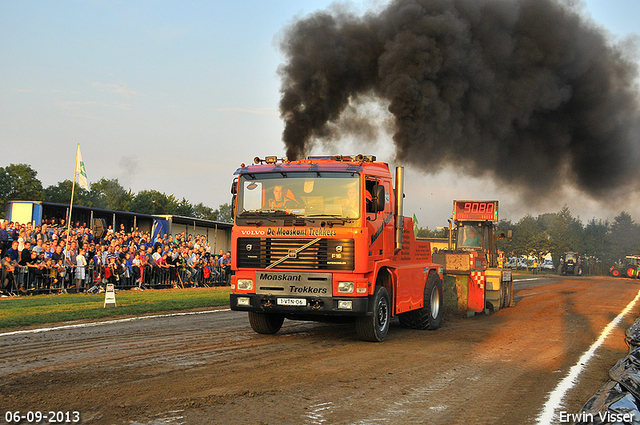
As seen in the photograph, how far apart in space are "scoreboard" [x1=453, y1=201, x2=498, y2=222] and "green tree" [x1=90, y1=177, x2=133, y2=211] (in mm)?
70459

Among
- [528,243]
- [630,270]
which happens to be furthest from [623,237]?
[630,270]

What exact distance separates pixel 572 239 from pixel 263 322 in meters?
78.7

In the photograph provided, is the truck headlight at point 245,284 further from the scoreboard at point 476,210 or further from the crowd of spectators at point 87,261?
the scoreboard at point 476,210

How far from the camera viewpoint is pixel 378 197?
9.20m

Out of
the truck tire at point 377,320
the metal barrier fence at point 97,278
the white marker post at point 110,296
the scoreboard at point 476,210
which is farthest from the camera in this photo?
the scoreboard at point 476,210

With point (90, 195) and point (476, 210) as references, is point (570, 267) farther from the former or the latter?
point (90, 195)

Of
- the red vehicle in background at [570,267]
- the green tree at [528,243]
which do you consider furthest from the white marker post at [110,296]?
the green tree at [528,243]

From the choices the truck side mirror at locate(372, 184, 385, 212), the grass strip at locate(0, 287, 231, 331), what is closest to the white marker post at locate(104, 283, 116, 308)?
the grass strip at locate(0, 287, 231, 331)

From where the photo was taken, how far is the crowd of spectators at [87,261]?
663 inches

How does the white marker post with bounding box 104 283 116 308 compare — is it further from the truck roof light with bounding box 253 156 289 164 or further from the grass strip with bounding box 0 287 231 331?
the truck roof light with bounding box 253 156 289 164

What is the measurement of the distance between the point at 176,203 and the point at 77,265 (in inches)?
2975

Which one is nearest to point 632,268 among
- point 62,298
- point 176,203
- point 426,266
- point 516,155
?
Answer: point 516,155

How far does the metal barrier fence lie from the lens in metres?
16.7

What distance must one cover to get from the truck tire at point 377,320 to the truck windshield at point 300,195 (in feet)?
4.96
